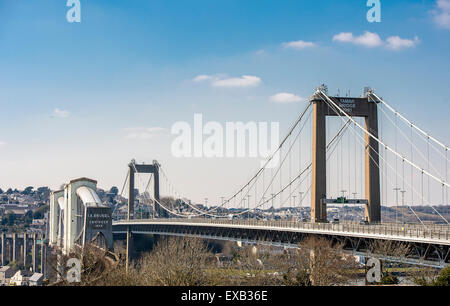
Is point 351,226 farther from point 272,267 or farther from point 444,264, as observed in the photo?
point 272,267

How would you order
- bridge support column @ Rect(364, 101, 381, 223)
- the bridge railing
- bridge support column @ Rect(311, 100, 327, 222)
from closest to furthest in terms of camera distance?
the bridge railing → bridge support column @ Rect(311, 100, 327, 222) → bridge support column @ Rect(364, 101, 381, 223)

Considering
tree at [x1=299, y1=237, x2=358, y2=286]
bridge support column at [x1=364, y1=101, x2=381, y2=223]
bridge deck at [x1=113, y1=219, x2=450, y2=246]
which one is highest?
bridge support column at [x1=364, y1=101, x2=381, y2=223]

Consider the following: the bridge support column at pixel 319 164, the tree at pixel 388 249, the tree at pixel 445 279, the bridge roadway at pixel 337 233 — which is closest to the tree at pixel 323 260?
the bridge roadway at pixel 337 233

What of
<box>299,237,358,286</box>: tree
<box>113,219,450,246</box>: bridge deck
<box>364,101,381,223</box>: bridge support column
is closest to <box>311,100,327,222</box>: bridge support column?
<box>113,219,450,246</box>: bridge deck

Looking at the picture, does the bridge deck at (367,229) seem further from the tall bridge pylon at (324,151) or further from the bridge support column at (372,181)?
the bridge support column at (372,181)

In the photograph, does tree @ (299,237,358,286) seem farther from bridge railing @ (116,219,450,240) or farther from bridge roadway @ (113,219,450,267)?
bridge railing @ (116,219,450,240)
